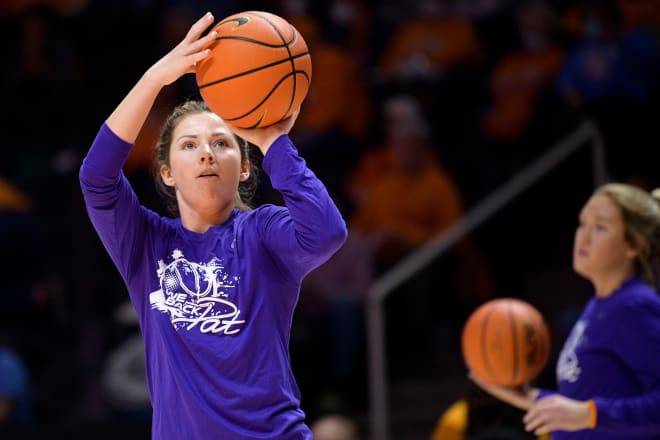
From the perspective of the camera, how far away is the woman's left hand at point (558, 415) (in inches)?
130

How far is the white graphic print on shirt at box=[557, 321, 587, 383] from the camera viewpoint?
376 cm

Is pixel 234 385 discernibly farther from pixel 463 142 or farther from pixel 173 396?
pixel 463 142

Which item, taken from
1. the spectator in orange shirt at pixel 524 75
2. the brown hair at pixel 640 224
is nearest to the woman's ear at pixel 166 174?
the brown hair at pixel 640 224

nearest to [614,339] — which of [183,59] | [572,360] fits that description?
[572,360]

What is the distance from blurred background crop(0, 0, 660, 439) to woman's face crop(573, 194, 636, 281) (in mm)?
1747

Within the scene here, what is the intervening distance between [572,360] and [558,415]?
51 centimetres

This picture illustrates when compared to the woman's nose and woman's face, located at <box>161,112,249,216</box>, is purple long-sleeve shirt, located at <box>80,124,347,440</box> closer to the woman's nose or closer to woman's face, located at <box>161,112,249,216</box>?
woman's face, located at <box>161,112,249,216</box>

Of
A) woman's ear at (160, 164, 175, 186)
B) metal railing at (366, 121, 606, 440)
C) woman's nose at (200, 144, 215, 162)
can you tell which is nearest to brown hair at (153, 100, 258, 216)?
woman's ear at (160, 164, 175, 186)

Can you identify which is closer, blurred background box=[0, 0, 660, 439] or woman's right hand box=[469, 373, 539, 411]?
woman's right hand box=[469, 373, 539, 411]

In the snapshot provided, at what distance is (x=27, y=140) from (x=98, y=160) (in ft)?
18.5

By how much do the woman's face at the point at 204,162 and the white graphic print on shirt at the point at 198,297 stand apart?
0.18 meters

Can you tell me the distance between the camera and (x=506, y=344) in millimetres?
4074

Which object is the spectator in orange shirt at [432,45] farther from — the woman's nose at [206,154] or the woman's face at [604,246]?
the woman's nose at [206,154]

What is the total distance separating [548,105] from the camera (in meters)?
7.12
